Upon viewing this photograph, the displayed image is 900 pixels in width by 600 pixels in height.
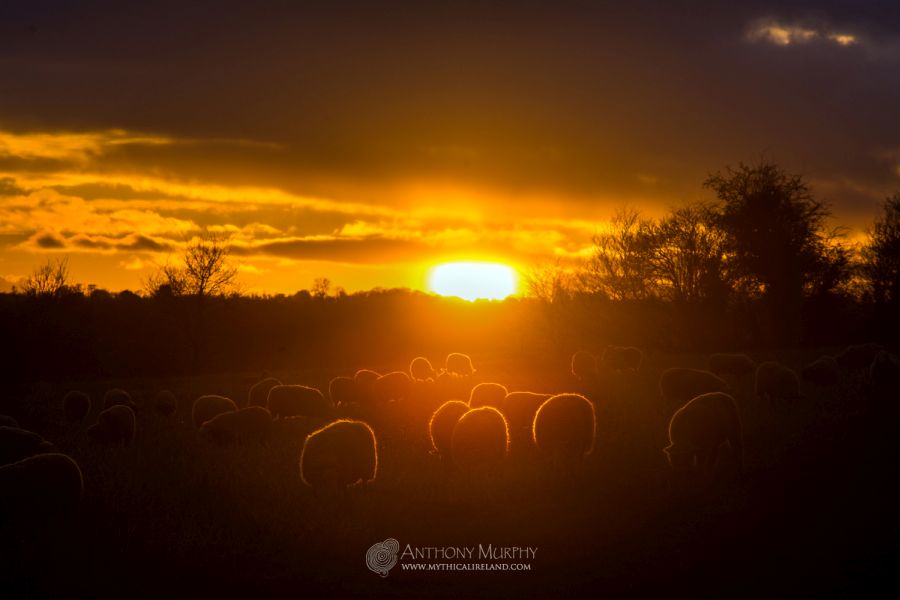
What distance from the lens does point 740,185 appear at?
132ft

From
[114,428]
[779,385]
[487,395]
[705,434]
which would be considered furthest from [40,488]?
[779,385]

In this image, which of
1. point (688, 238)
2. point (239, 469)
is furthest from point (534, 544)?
point (688, 238)

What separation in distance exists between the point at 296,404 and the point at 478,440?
28.9ft

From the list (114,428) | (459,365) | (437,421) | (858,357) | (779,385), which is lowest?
(114,428)

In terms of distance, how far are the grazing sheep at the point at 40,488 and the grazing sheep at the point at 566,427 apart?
7.42 m

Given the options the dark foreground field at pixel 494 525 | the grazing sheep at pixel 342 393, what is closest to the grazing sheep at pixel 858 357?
the dark foreground field at pixel 494 525

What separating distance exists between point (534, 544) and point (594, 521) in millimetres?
1123

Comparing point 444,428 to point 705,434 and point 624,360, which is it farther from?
point 624,360

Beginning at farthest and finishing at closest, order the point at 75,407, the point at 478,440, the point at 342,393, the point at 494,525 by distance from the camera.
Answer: the point at 342,393, the point at 75,407, the point at 478,440, the point at 494,525

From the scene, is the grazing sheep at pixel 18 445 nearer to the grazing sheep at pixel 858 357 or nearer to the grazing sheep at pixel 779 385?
the grazing sheep at pixel 779 385

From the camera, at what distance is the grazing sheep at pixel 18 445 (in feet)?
41.7

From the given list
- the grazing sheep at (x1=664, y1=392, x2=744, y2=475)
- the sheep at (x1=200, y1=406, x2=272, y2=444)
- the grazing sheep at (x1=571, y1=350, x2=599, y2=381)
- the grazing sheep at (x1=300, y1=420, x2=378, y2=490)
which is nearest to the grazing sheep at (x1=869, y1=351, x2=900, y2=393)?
the grazing sheep at (x1=571, y1=350, x2=599, y2=381)

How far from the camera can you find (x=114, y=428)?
55.9 ft

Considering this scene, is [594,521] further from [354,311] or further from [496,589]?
[354,311]
